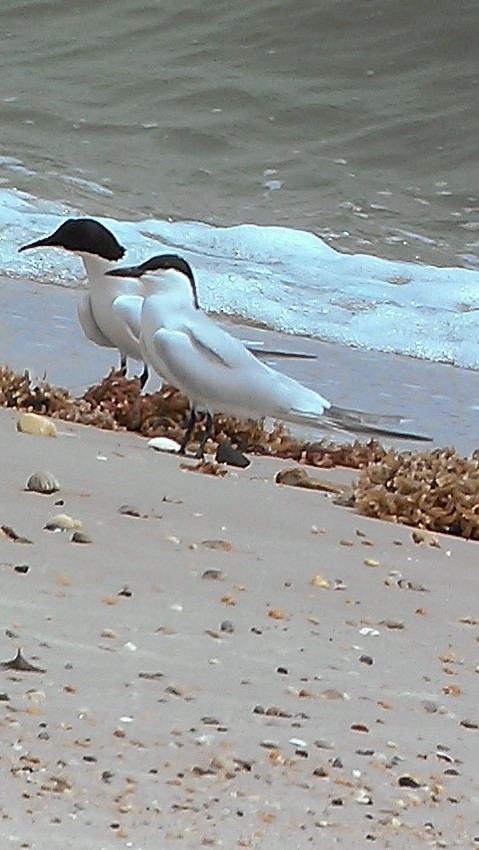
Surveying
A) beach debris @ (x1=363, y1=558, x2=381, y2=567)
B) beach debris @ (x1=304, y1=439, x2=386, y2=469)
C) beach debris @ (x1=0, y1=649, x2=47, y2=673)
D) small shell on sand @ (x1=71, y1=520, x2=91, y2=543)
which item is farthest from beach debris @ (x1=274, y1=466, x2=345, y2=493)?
beach debris @ (x1=0, y1=649, x2=47, y2=673)

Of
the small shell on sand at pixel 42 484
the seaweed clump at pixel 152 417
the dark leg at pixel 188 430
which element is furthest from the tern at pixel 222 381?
the small shell on sand at pixel 42 484

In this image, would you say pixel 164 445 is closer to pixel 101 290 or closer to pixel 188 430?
pixel 188 430

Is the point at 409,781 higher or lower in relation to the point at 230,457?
higher

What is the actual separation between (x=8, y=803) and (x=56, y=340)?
4.83 metres

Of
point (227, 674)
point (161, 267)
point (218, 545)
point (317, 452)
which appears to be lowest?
point (317, 452)

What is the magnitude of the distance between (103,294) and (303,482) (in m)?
1.54

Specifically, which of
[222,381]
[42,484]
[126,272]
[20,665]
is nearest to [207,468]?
[222,381]

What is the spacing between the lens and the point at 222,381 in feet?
16.0

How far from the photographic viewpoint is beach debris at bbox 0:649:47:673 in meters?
2.48

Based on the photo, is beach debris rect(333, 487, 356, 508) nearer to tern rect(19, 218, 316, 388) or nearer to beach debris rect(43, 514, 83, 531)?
tern rect(19, 218, 316, 388)

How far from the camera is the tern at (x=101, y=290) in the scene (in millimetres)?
5602

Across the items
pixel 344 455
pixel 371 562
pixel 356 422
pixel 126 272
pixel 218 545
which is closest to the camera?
pixel 218 545

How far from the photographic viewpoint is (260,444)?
518 centimetres

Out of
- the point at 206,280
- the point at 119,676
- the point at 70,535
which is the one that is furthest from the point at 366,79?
the point at 119,676
